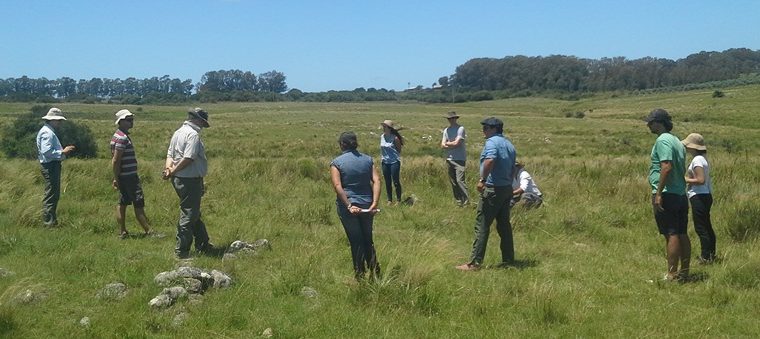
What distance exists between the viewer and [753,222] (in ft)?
30.1

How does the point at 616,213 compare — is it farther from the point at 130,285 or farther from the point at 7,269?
the point at 7,269

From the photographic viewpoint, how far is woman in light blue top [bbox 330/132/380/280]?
680 centimetres

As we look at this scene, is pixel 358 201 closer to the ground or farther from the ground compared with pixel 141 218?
farther from the ground

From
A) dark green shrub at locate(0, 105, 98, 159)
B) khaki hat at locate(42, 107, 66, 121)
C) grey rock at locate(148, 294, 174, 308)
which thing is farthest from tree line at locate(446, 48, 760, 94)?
grey rock at locate(148, 294, 174, 308)

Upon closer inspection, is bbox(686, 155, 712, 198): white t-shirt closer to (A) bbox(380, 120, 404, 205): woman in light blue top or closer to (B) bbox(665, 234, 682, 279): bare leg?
(B) bbox(665, 234, 682, 279): bare leg

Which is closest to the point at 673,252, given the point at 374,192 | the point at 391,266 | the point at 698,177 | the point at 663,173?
the point at 663,173

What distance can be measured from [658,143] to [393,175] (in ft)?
20.2

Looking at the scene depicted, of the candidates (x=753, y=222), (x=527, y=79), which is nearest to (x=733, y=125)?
(x=753, y=222)

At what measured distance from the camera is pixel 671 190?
6828mm

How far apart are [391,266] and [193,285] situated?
1.69m

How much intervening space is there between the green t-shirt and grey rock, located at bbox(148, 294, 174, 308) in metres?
4.39

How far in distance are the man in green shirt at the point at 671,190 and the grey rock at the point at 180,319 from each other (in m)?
→ 4.23

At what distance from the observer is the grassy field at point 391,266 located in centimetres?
558

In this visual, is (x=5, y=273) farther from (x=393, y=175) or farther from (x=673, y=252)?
(x=393, y=175)
